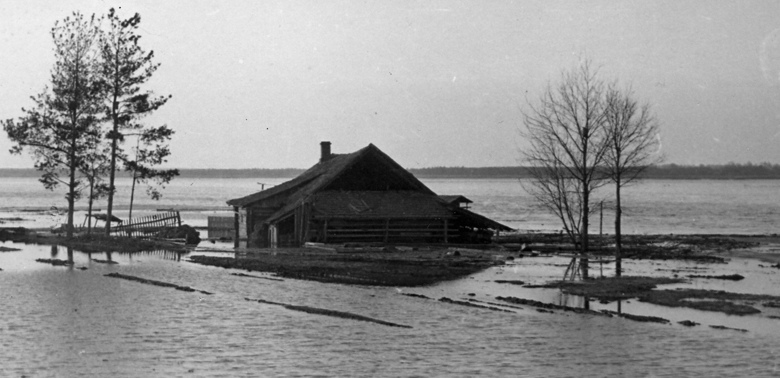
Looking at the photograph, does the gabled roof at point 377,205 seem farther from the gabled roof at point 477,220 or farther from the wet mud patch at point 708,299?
the wet mud patch at point 708,299

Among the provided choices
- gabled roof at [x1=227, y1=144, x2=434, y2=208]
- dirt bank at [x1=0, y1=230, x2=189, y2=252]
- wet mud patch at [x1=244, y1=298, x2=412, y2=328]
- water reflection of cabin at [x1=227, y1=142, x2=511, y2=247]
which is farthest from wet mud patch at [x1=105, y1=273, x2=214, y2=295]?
gabled roof at [x1=227, y1=144, x2=434, y2=208]

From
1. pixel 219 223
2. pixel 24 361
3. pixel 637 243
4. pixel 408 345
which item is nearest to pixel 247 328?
pixel 408 345

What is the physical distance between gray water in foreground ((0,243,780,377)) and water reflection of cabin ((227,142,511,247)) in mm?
18583

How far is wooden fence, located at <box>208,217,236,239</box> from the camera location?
72.1 meters

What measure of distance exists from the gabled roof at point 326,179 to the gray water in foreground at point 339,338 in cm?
2111

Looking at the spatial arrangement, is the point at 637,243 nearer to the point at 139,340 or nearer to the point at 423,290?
the point at 423,290

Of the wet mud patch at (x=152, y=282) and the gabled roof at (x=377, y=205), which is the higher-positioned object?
the gabled roof at (x=377, y=205)

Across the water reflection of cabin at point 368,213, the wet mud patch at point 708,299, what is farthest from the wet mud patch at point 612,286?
the water reflection of cabin at point 368,213

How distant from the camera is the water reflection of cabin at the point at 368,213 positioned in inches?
2029

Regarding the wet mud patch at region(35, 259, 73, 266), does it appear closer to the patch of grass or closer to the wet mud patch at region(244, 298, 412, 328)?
the wet mud patch at region(244, 298, 412, 328)

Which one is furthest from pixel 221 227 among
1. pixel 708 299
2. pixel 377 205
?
pixel 708 299

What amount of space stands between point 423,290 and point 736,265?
59.1 ft

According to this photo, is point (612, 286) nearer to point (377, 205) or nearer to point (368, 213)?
point (368, 213)

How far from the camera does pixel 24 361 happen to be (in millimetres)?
19016
